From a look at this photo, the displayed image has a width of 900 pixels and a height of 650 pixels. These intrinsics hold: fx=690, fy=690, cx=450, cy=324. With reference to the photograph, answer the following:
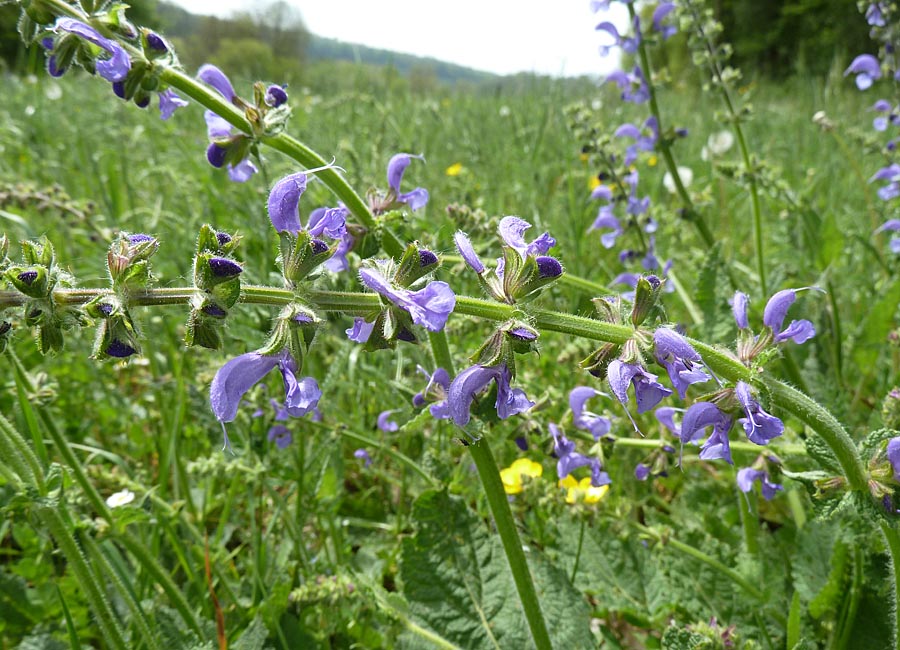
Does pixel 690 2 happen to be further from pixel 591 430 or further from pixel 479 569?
pixel 479 569

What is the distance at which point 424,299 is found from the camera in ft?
2.82

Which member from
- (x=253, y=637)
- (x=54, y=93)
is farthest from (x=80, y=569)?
(x=54, y=93)

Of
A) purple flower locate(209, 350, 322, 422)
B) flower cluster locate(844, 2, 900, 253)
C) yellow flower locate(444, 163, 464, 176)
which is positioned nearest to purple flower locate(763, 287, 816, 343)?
purple flower locate(209, 350, 322, 422)

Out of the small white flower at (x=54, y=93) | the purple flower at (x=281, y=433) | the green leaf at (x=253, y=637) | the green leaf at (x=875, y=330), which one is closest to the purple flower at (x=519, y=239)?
the green leaf at (x=253, y=637)

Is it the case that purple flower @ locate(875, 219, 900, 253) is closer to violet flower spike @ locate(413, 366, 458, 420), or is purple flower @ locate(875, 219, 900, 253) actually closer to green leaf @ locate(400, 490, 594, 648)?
green leaf @ locate(400, 490, 594, 648)

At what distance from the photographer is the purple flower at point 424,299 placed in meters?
0.84

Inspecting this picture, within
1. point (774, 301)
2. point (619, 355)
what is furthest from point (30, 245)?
point (774, 301)

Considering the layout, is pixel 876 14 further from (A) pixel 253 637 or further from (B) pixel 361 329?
(A) pixel 253 637

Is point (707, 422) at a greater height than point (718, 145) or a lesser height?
lesser

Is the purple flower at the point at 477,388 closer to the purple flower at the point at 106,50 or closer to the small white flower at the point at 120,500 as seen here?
the purple flower at the point at 106,50

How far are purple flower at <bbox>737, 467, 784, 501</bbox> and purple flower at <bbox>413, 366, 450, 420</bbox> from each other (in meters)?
0.68

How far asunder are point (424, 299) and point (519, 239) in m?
0.26

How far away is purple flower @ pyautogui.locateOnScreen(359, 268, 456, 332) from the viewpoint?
0.84 meters

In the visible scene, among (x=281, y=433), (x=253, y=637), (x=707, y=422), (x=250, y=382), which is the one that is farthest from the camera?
(x=281, y=433)
